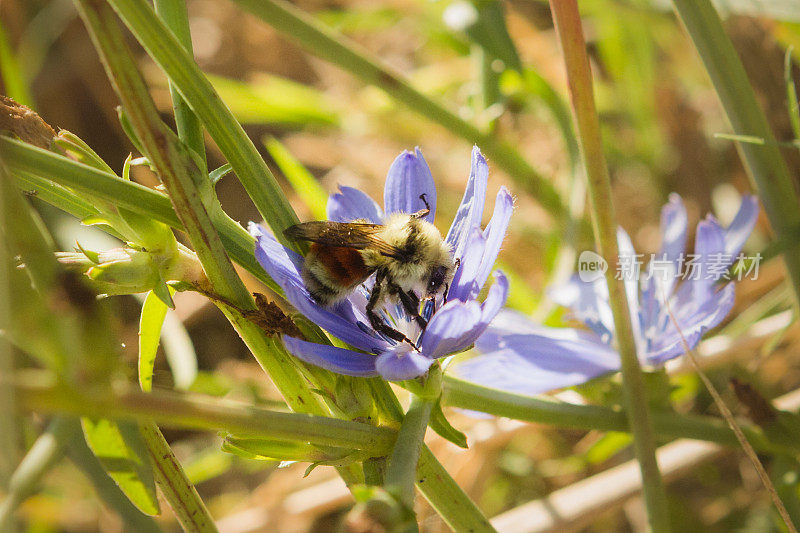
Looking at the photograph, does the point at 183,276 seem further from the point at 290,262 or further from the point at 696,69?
the point at 696,69

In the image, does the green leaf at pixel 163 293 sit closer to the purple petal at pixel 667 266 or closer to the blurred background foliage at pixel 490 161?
the blurred background foliage at pixel 490 161

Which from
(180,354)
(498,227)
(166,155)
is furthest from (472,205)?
(180,354)

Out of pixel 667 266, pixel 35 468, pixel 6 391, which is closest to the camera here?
pixel 6 391

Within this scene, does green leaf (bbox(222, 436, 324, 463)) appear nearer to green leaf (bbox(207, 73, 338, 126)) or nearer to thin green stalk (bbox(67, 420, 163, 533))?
thin green stalk (bbox(67, 420, 163, 533))

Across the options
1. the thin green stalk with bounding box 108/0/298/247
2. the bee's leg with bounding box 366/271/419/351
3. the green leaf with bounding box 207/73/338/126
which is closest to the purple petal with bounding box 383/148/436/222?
the bee's leg with bounding box 366/271/419/351

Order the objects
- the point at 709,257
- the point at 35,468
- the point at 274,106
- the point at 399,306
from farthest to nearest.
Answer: the point at 274,106 → the point at 709,257 → the point at 399,306 → the point at 35,468

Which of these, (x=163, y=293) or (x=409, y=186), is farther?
(x=409, y=186)

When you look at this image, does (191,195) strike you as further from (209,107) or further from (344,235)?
(344,235)
